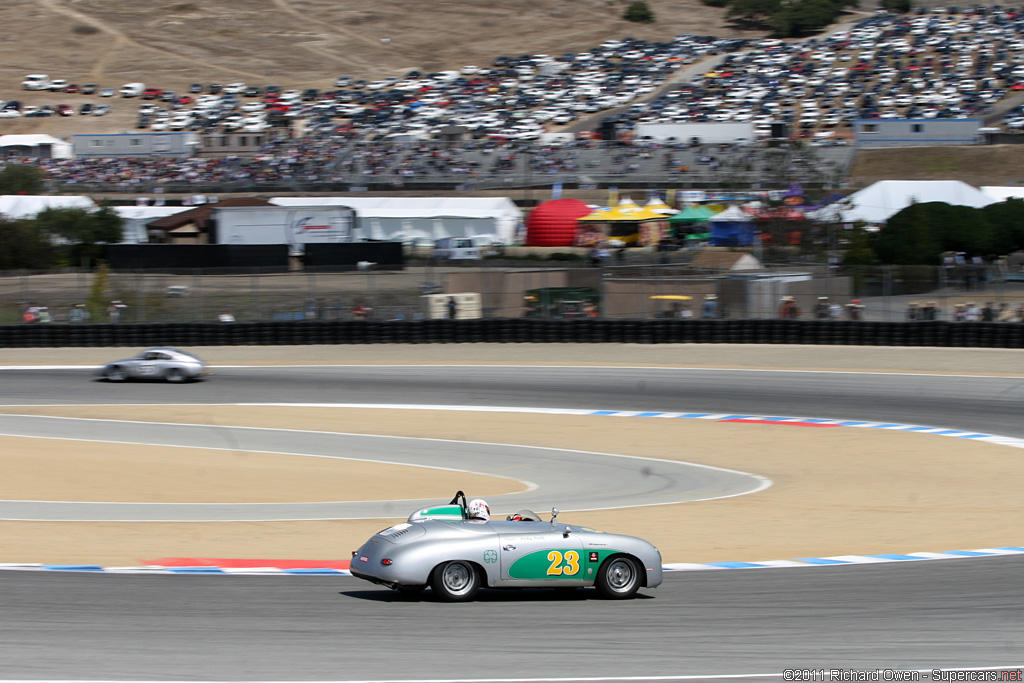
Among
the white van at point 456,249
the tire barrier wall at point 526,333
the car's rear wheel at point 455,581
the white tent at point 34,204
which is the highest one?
the white tent at point 34,204

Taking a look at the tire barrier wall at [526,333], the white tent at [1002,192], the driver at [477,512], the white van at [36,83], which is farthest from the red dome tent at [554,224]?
the white van at [36,83]

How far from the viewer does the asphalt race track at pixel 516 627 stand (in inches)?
226

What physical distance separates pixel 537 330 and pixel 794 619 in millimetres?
19722

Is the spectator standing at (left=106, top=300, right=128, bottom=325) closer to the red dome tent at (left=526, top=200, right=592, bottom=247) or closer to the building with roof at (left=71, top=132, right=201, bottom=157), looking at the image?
the red dome tent at (left=526, top=200, right=592, bottom=247)

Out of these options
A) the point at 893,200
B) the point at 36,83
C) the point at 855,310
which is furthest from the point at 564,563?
the point at 36,83

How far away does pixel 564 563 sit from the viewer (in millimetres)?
7176

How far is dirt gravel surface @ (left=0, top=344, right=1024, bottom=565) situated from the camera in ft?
30.5

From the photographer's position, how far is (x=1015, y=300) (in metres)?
24.5

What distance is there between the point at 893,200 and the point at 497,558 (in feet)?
124

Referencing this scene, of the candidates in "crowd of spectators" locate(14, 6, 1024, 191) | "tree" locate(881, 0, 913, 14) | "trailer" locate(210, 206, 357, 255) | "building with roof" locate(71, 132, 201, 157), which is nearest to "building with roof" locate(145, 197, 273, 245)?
"trailer" locate(210, 206, 357, 255)

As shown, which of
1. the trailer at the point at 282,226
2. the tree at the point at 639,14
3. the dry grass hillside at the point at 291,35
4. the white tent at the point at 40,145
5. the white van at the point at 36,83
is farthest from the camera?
the tree at the point at 639,14

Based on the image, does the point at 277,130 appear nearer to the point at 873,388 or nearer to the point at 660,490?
the point at 873,388

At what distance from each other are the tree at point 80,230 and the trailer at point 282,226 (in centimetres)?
484

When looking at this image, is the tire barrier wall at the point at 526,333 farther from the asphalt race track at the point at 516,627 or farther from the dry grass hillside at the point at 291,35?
the dry grass hillside at the point at 291,35
